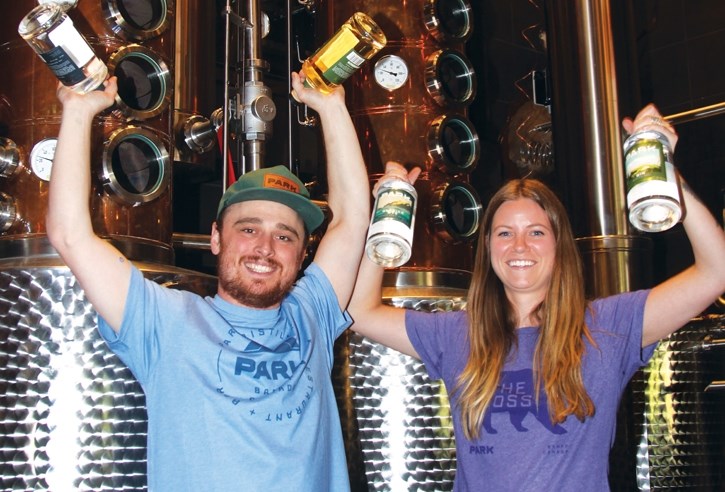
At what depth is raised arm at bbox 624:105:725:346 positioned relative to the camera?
162 centimetres

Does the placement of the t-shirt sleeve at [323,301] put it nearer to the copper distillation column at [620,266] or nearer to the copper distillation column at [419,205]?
the copper distillation column at [419,205]

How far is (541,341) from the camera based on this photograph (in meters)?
1.71

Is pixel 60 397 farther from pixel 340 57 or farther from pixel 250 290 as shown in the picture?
pixel 340 57

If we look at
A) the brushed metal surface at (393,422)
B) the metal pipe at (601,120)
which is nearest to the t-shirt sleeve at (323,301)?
the brushed metal surface at (393,422)

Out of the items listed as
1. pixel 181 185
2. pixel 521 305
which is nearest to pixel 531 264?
pixel 521 305

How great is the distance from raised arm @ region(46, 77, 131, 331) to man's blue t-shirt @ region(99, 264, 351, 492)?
3cm

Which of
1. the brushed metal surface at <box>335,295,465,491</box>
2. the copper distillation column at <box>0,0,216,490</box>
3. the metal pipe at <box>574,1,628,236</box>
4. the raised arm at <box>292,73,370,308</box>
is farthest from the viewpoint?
the metal pipe at <box>574,1,628,236</box>

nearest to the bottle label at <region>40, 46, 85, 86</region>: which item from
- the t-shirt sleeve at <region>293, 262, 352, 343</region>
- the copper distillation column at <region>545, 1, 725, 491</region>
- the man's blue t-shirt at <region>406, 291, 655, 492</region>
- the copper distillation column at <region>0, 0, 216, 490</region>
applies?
the copper distillation column at <region>0, 0, 216, 490</region>

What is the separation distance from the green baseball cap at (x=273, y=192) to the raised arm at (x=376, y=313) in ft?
0.58

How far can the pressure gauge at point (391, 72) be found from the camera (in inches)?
98.7

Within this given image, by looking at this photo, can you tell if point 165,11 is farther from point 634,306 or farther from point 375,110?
point 634,306

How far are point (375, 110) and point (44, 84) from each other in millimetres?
899

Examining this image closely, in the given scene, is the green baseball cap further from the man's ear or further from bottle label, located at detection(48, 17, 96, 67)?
bottle label, located at detection(48, 17, 96, 67)

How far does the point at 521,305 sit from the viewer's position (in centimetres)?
181
